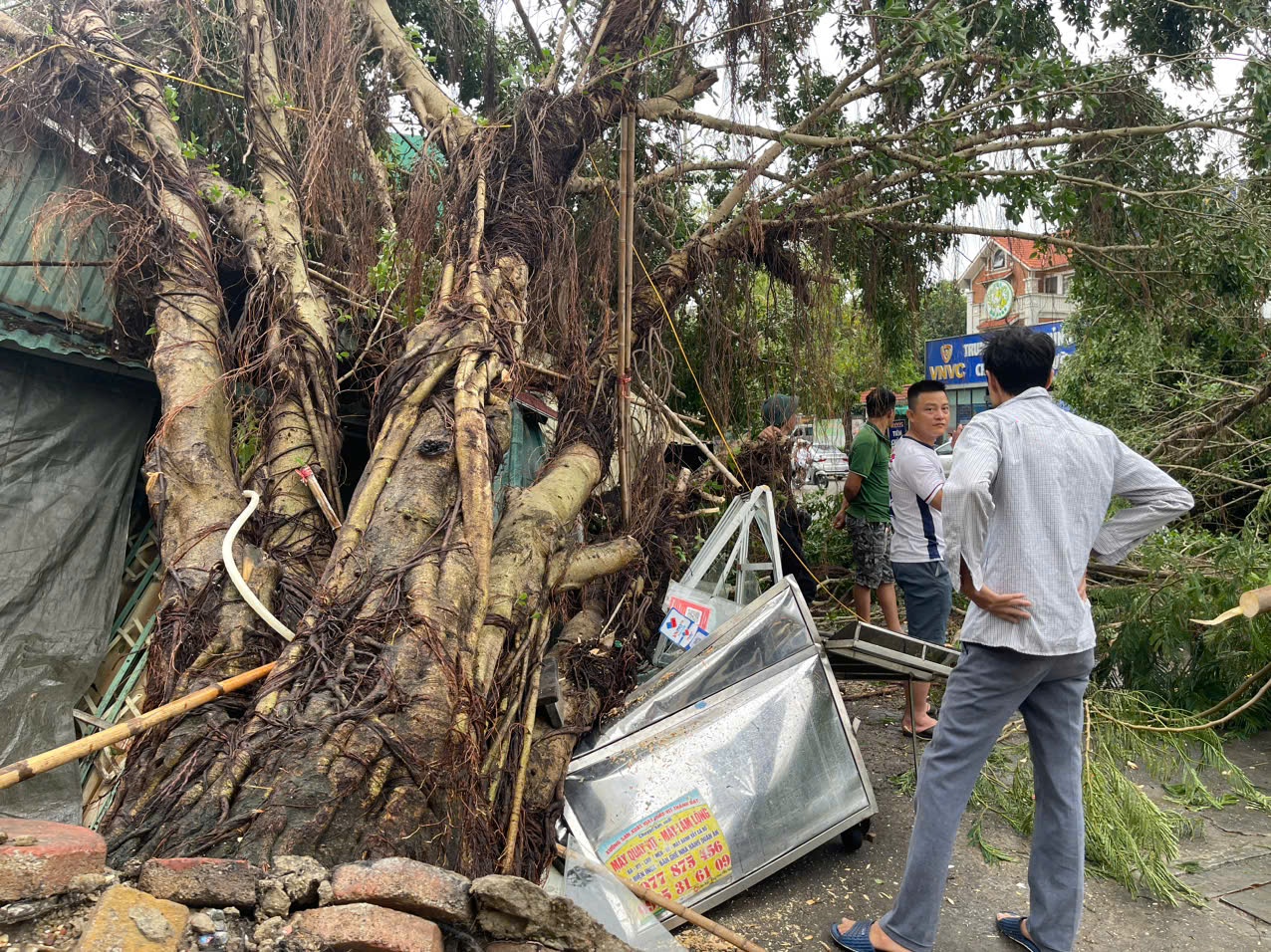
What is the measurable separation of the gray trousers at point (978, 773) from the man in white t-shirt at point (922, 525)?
67.1 inches

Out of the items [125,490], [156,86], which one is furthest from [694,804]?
[156,86]

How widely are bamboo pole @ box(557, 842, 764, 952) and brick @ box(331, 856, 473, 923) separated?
0.85 metres

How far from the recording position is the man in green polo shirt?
5.14 m

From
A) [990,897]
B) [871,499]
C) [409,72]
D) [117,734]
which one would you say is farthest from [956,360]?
[117,734]

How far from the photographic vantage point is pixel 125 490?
15.2 feet

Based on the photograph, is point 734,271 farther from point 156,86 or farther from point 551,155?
point 156,86

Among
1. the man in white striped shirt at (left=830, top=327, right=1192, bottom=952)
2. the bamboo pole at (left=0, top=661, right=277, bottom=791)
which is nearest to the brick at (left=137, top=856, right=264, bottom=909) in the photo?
the bamboo pole at (left=0, top=661, right=277, bottom=791)

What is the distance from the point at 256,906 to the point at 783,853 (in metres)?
1.81

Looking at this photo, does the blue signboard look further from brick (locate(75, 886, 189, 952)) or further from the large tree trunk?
brick (locate(75, 886, 189, 952))

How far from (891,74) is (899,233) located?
53.4 inches

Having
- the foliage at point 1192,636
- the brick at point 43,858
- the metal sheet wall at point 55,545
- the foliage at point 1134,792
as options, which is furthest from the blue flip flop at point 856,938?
the metal sheet wall at point 55,545

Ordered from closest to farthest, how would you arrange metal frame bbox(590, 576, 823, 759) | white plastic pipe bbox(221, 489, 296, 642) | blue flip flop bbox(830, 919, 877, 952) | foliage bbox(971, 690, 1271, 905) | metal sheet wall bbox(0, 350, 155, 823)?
blue flip flop bbox(830, 919, 877, 952) → white plastic pipe bbox(221, 489, 296, 642) → foliage bbox(971, 690, 1271, 905) → metal frame bbox(590, 576, 823, 759) → metal sheet wall bbox(0, 350, 155, 823)

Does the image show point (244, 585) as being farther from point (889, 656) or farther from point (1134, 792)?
point (1134, 792)

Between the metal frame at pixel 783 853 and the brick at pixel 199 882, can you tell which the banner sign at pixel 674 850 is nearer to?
the metal frame at pixel 783 853
